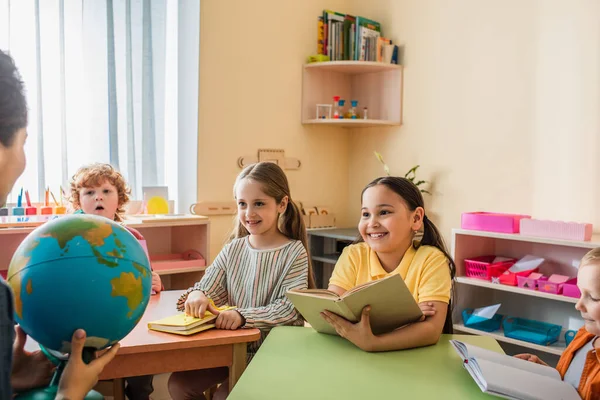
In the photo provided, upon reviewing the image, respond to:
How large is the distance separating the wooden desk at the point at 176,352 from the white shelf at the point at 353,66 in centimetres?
263

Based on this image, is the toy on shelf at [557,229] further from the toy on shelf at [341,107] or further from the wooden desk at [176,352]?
the wooden desk at [176,352]

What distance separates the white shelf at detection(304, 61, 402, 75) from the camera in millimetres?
3906

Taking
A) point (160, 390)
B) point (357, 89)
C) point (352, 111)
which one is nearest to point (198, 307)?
point (160, 390)

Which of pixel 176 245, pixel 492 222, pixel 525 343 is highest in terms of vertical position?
pixel 492 222

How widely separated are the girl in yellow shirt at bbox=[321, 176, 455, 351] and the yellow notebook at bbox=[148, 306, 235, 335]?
408mm

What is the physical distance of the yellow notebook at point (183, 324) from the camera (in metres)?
1.62

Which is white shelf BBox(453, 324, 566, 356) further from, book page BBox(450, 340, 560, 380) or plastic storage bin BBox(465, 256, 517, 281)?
book page BBox(450, 340, 560, 380)

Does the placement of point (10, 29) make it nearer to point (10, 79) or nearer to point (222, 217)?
point (222, 217)

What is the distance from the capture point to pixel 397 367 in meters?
1.34

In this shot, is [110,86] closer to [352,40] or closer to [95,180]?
[95,180]

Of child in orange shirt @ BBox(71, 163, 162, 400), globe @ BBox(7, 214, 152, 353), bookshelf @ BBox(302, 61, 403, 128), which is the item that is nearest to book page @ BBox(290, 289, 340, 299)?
globe @ BBox(7, 214, 152, 353)

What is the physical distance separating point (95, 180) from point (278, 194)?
1007 mm

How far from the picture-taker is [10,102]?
3.21ft

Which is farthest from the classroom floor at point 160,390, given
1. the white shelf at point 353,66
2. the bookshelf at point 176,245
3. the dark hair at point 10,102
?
the white shelf at point 353,66
